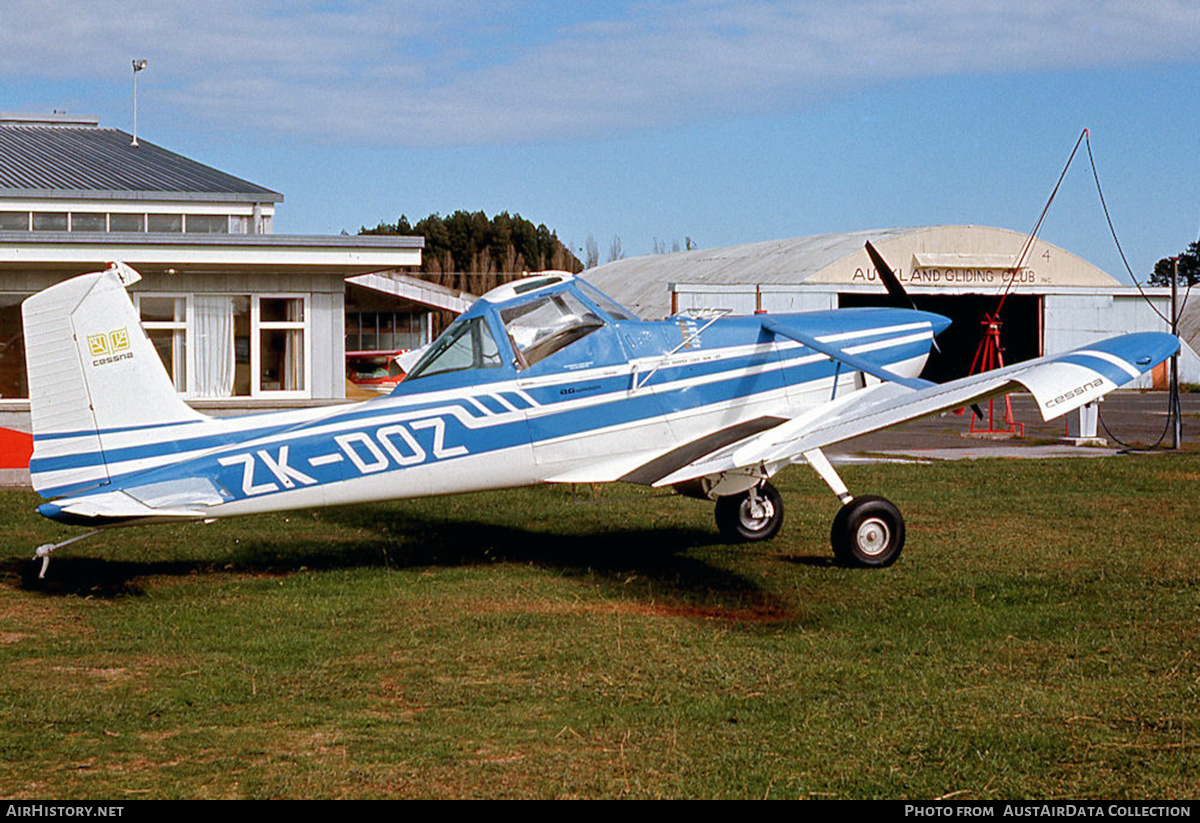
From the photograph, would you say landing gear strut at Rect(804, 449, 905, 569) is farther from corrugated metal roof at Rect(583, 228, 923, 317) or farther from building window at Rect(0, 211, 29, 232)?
corrugated metal roof at Rect(583, 228, 923, 317)

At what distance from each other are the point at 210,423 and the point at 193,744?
12.5 feet

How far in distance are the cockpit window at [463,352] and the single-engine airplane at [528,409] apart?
0.6 inches

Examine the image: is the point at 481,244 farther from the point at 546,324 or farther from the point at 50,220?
the point at 546,324

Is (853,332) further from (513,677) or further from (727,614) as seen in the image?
(513,677)

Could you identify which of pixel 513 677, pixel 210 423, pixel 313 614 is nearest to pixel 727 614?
pixel 513 677

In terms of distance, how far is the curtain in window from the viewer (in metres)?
18.3

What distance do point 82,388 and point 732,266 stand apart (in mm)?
40641

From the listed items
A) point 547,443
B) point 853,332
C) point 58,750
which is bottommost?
point 58,750

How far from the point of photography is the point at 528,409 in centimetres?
908

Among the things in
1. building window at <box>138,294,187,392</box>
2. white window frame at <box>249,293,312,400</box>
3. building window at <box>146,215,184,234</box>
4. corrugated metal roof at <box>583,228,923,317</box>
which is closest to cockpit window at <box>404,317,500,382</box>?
white window frame at <box>249,293,312,400</box>

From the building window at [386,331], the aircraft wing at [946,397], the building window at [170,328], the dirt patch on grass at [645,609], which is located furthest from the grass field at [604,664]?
the building window at [386,331]

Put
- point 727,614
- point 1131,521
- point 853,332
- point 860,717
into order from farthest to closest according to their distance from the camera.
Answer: point 1131,521
point 853,332
point 727,614
point 860,717

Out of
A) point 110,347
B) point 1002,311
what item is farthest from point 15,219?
point 1002,311
